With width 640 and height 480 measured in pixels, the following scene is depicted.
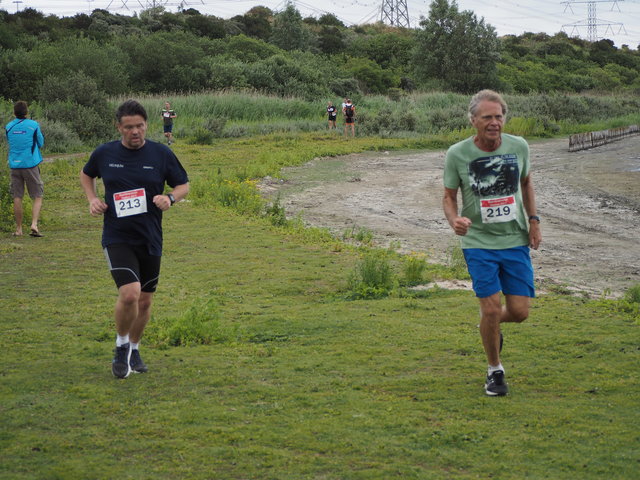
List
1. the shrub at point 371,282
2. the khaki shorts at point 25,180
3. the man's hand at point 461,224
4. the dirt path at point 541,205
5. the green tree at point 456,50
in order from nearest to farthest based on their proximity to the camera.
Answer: the man's hand at point 461,224 → the shrub at point 371,282 → the dirt path at point 541,205 → the khaki shorts at point 25,180 → the green tree at point 456,50

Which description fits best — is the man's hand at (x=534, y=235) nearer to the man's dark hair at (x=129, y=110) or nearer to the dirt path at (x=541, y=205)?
the man's dark hair at (x=129, y=110)

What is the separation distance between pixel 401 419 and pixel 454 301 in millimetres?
4149

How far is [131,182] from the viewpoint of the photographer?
649cm

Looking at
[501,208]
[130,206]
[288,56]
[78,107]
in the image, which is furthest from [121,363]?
[288,56]

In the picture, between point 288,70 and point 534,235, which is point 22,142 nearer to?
point 534,235

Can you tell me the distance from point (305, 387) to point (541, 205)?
15596 mm

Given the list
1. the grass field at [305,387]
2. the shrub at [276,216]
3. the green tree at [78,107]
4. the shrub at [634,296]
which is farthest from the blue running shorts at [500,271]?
the green tree at [78,107]

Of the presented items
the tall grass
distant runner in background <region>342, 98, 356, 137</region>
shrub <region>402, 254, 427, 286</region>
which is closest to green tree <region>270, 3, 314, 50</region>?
the tall grass

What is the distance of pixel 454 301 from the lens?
31.8ft

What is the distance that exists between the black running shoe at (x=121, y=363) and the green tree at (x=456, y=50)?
7269cm

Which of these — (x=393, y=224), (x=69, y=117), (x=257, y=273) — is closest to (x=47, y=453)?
(x=257, y=273)

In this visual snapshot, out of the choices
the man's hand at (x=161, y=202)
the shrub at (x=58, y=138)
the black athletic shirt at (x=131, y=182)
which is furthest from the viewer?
the shrub at (x=58, y=138)

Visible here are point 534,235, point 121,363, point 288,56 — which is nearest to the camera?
point 534,235

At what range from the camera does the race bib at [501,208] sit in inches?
239
